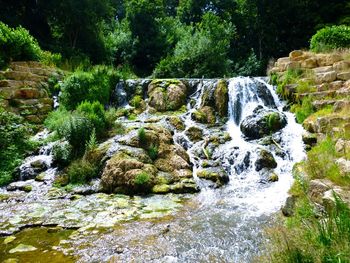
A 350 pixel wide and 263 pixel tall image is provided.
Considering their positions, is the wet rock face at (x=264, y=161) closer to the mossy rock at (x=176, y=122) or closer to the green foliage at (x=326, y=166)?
the green foliage at (x=326, y=166)

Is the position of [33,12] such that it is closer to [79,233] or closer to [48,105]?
[48,105]

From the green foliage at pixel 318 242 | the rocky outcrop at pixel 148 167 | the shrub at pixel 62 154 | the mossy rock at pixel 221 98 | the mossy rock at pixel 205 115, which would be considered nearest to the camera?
the green foliage at pixel 318 242

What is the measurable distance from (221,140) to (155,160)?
224cm

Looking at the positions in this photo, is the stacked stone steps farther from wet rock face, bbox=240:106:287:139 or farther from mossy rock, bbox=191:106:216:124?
mossy rock, bbox=191:106:216:124

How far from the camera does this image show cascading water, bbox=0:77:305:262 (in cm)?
412

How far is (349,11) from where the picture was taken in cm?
1844

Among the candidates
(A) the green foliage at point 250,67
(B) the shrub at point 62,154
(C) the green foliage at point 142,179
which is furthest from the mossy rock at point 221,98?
(A) the green foliage at point 250,67

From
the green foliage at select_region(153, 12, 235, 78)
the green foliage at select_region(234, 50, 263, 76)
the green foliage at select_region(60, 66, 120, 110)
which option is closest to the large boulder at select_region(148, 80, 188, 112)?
the green foliage at select_region(60, 66, 120, 110)

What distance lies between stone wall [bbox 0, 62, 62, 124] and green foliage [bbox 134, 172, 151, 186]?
5.25m

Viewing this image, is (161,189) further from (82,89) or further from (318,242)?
(82,89)

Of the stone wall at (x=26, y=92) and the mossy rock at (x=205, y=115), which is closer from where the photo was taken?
the stone wall at (x=26, y=92)

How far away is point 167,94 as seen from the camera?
11.5 metres

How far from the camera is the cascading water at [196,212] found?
4.12 metres

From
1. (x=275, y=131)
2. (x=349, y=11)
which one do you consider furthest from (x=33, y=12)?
(x=349, y=11)
